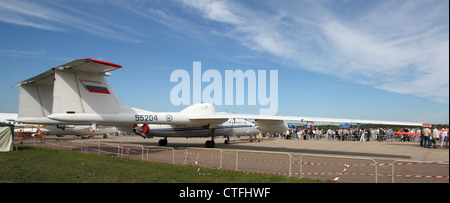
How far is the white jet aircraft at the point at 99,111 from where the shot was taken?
46.2 feet

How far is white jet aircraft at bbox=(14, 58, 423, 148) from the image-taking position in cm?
1409

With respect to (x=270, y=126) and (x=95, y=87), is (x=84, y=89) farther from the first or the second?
(x=270, y=126)

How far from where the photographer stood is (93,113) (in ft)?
48.5

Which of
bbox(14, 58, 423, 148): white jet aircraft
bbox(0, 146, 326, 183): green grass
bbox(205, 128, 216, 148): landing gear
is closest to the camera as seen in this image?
bbox(0, 146, 326, 183): green grass

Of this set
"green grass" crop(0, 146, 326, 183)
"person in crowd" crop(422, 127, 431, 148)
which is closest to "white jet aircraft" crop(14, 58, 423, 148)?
"green grass" crop(0, 146, 326, 183)

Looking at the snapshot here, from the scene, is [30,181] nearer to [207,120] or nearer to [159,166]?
[159,166]

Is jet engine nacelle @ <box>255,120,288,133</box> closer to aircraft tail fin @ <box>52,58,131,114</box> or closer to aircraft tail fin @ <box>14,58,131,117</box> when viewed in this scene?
aircraft tail fin @ <box>14,58,131,117</box>

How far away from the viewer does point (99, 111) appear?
15.1m

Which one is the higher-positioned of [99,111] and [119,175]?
[99,111]

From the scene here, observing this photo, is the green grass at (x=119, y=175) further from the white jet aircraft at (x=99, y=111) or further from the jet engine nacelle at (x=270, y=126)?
the jet engine nacelle at (x=270, y=126)

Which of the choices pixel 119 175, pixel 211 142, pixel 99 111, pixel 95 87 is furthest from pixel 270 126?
pixel 119 175

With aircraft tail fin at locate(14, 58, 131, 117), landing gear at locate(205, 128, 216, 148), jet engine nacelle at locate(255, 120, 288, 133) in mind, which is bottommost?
landing gear at locate(205, 128, 216, 148)
